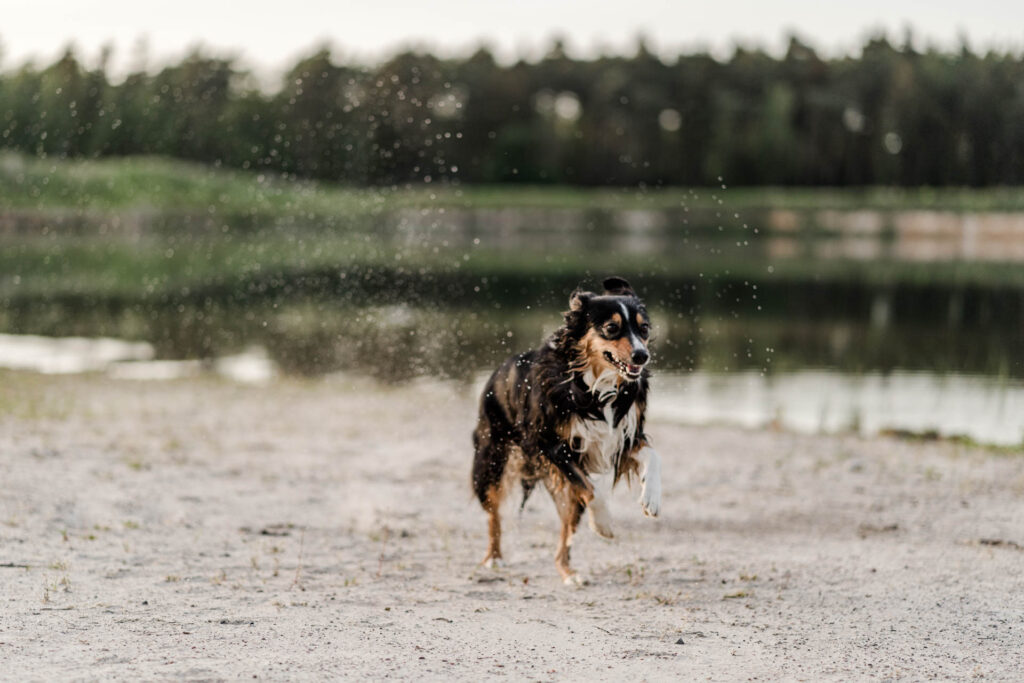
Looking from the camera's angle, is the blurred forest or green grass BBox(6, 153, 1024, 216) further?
the blurred forest

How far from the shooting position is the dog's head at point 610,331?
22.2 ft

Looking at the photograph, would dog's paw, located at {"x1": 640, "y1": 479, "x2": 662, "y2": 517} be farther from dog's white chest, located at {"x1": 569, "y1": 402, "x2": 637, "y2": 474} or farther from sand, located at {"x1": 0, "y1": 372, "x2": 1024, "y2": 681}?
sand, located at {"x1": 0, "y1": 372, "x2": 1024, "y2": 681}

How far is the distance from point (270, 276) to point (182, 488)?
113 feet

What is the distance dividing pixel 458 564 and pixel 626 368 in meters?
2.12

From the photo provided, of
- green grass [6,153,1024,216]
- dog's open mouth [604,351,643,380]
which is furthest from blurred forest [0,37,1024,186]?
dog's open mouth [604,351,643,380]

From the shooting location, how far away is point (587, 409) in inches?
280

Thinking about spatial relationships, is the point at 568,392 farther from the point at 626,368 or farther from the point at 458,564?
the point at 458,564

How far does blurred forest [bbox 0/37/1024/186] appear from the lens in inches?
3022

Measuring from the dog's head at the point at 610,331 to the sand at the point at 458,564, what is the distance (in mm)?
1457

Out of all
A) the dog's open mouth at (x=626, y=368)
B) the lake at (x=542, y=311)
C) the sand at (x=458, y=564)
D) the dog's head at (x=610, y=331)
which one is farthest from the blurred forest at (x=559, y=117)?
the dog's open mouth at (x=626, y=368)

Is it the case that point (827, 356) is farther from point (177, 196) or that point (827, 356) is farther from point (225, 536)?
point (177, 196)

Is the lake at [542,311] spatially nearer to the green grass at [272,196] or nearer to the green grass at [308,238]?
the green grass at [308,238]

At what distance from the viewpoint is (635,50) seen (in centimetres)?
11000

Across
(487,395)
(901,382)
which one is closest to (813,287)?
(901,382)
